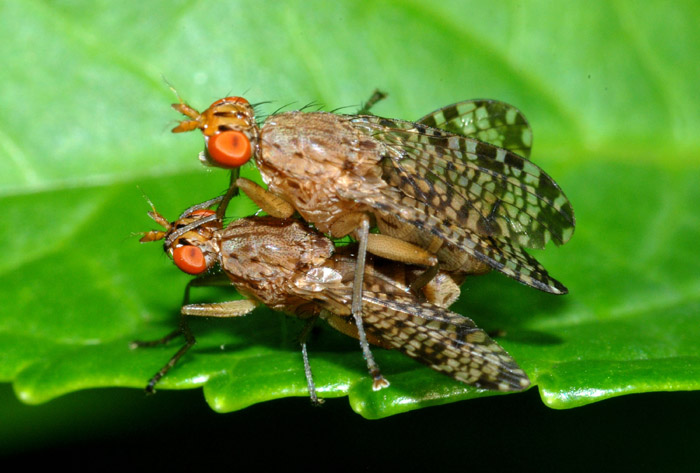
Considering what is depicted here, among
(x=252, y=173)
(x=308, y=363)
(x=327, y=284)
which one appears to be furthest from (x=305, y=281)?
(x=252, y=173)

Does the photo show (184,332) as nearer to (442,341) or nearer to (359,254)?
(359,254)

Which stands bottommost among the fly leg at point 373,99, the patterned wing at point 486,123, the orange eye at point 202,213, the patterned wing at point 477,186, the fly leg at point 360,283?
the fly leg at point 360,283

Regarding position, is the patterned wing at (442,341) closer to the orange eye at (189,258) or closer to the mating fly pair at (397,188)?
the mating fly pair at (397,188)

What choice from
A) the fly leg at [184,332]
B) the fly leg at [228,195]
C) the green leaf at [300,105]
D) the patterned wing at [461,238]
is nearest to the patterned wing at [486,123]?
the green leaf at [300,105]

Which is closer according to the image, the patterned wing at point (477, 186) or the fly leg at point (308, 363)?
the fly leg at point (308, 363)

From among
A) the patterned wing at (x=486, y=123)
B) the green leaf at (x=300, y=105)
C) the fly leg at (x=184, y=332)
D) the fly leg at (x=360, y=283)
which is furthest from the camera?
the patterned wing at (x=486, y=123)

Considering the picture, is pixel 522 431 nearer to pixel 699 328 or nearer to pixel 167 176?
pixel 699 328

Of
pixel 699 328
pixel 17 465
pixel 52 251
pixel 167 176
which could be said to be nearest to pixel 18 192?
pixel 52 251
